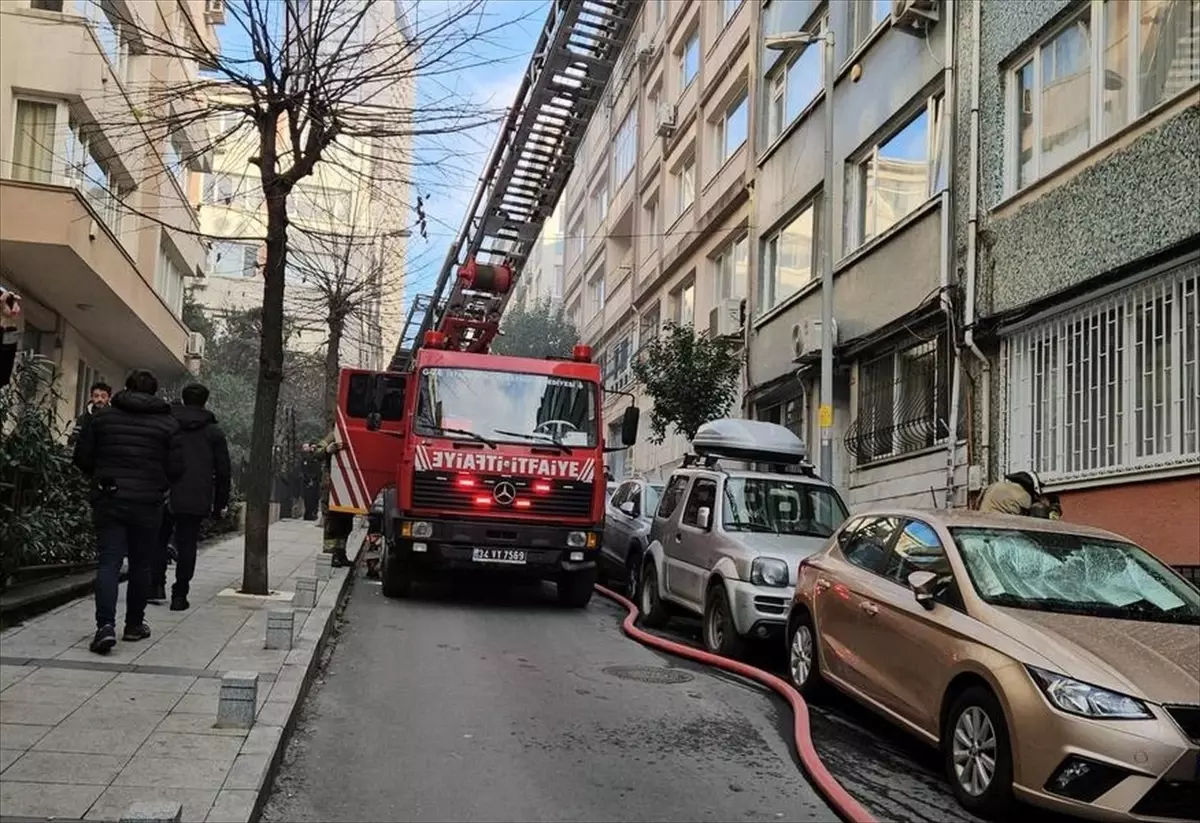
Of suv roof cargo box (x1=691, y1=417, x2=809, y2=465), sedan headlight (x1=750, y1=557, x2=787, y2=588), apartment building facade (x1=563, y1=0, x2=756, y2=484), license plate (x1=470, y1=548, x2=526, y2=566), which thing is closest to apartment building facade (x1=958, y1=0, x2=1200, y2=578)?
suv roof cargo box (x1=691, y1=417, x2=809, y2=465)

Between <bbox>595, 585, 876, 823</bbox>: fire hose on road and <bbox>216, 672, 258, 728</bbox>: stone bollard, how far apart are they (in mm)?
2990

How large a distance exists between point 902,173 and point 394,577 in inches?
353

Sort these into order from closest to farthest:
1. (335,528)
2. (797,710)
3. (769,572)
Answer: (797,710) → (769,572) → (335,528)

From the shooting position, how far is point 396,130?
10625mm

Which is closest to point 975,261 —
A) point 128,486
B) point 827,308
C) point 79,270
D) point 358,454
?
point 827,308

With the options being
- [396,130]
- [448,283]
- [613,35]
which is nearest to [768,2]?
[613,35]

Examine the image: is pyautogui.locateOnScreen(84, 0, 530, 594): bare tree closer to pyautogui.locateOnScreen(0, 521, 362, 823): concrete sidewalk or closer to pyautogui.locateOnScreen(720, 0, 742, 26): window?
pyautogui.locateOnScreen(0, 521, 362, 823): concrete sidewalk

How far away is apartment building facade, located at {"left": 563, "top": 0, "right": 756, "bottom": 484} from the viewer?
75.6ft

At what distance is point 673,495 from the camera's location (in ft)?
36.8

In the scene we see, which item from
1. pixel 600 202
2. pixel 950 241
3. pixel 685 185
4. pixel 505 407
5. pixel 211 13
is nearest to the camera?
pixel 505 407

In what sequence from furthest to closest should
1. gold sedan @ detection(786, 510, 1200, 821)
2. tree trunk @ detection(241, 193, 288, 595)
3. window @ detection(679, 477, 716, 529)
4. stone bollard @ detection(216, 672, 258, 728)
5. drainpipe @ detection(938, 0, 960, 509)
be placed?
drainpipe @ detection(938, 0, 960, 509)
tree trunk @ detection(241, 193, 288, 595)
window @ detection(679, 477, 716, 529)
stone bollard @ detection(216, 672, 258, 728)
gold sedan @ detection(786, 510, 1200, 821)

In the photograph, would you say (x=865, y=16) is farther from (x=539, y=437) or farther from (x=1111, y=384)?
(x=539, y=437)

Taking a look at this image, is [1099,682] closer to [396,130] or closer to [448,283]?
[396,130]

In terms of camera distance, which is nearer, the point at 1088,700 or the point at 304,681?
the point at 1088,700
